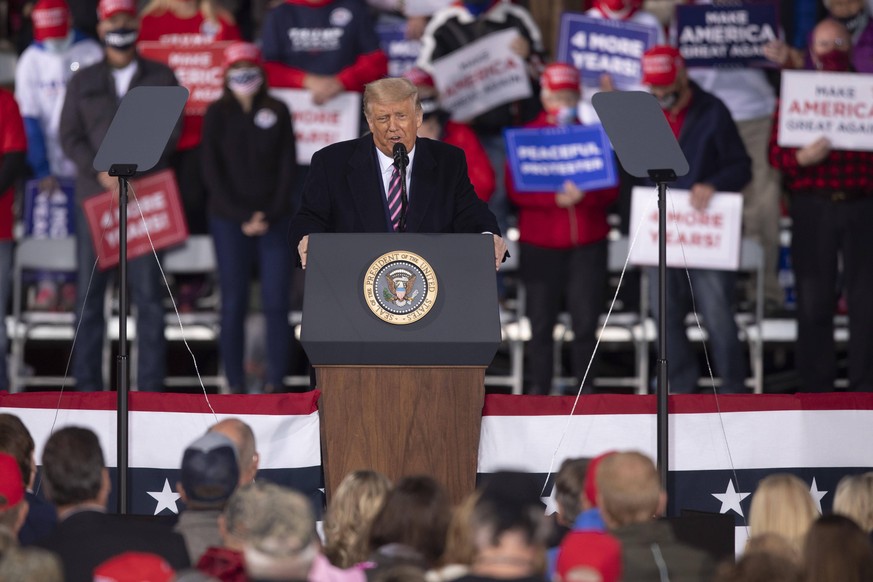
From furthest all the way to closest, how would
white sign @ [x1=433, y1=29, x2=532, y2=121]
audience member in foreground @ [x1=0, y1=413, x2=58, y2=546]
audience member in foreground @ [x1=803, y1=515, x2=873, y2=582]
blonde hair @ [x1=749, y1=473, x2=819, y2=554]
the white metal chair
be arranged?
the white metal chair → white sign @ [x1=433, y1=29, x2=532, y2=121] → audience member in foreground @ [x1=0, y1=413, x2=58, y2=546] → blonde hair @ [x1=749, y1=473, x2=819, y2=554] → audience member in foreground @ [x1=803, y1=515, x2=873, y2=582]

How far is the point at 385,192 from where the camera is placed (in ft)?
20.1

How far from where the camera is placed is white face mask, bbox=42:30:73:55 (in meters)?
10.4

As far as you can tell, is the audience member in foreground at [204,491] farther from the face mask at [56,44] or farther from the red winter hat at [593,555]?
the face mask at [56,44]

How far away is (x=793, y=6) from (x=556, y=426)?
17.5 feet

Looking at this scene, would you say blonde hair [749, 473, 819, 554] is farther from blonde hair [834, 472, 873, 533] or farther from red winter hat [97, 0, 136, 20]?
red winter hat [97, 0, 136, 20]

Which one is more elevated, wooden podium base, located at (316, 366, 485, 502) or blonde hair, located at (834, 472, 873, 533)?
wooden podium base, located at (316, 366, 485, 502)

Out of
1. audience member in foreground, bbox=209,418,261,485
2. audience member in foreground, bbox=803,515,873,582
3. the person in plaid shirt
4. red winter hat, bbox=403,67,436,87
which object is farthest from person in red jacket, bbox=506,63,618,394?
audience member in foreground, bbox=803,515,873,582

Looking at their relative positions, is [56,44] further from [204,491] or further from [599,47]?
[204,491]

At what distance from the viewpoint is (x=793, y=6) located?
11.0 meters

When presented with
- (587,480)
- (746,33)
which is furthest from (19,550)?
(746,33)

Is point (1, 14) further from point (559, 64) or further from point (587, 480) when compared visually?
point (587, 480)

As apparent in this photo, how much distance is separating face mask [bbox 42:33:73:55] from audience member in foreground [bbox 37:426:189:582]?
585cm

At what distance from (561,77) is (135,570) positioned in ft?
19.9

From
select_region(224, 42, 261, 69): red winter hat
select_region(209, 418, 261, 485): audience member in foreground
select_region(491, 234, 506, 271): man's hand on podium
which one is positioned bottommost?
select_region(209, 418, 261, 485): audience member in foreground
